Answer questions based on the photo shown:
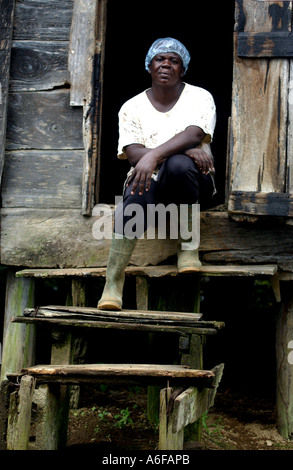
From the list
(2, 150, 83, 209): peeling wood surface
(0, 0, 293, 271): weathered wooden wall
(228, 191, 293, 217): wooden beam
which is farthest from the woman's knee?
(2, 150, 83, 209): peeling wood surface

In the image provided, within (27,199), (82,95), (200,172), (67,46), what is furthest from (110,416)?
(67,46)

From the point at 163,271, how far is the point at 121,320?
21.9 inches

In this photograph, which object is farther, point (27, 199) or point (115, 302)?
point (27, 199)

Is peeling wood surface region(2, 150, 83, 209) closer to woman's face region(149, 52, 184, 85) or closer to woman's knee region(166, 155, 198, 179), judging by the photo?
woman's face region(149, 52, 184, 85)

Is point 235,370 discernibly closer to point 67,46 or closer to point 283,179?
point 283,179

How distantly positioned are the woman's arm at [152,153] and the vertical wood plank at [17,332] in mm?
1426

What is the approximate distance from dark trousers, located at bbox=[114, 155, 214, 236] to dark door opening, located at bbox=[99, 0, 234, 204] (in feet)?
9.72

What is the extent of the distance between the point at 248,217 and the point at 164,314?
90 centimetres

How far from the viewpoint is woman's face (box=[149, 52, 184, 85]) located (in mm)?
4000

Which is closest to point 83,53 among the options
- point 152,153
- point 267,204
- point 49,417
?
point 152,153

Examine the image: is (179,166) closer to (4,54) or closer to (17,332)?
(4,54)

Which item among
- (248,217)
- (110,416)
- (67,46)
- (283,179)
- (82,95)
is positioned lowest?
(110,416)
